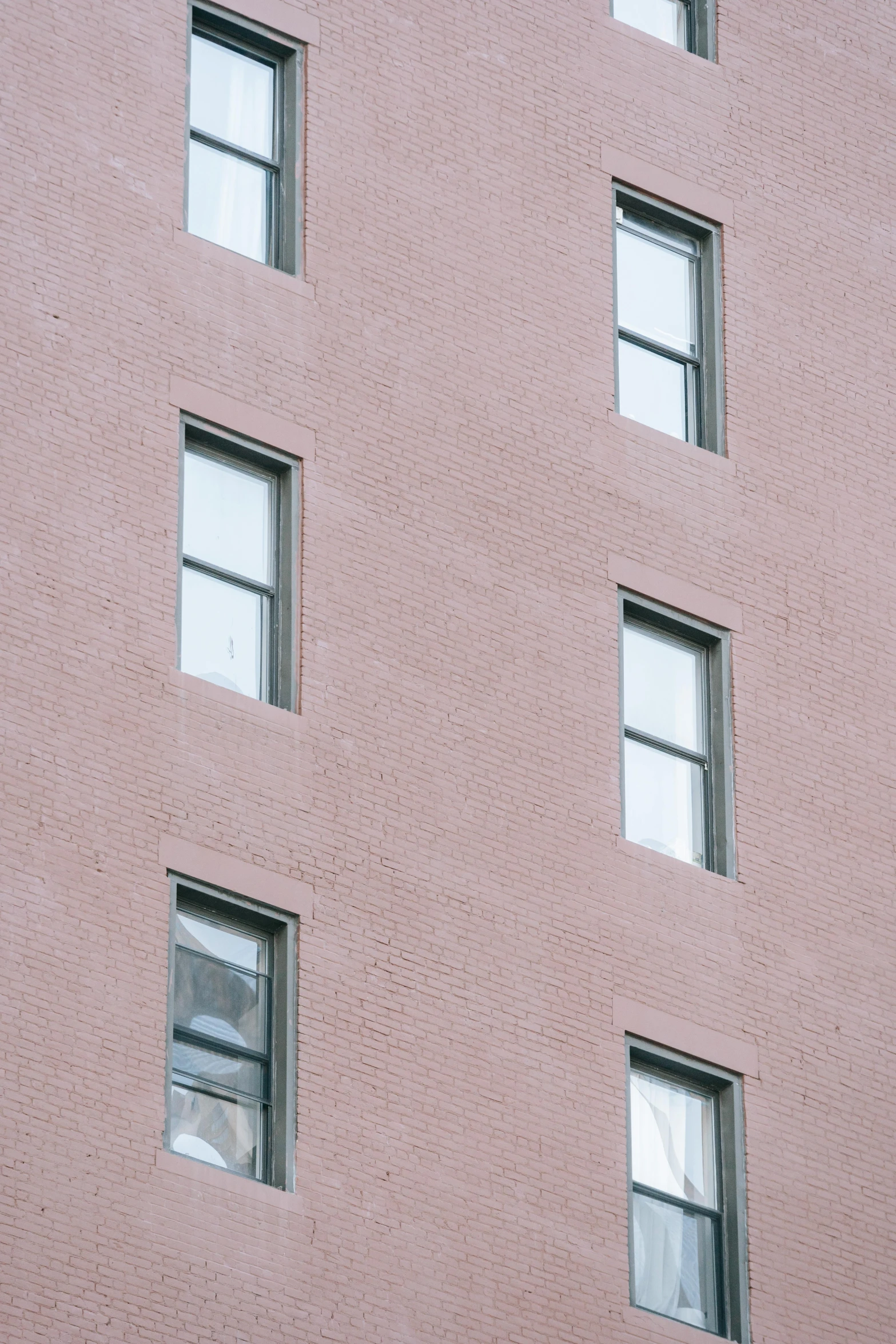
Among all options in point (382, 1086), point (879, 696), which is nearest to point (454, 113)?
point (879, 696)

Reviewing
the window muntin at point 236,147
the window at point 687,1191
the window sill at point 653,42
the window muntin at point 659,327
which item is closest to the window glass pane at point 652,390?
the window muntin at point 659,327

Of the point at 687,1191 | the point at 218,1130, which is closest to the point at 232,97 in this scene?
the point at 218,1130

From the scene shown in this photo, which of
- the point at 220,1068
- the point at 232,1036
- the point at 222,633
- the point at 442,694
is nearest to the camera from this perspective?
the point at 220,1068

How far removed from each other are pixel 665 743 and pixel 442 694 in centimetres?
254

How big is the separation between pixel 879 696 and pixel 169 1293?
9.26 metres

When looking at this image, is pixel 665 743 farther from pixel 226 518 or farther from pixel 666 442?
pixel 226 518

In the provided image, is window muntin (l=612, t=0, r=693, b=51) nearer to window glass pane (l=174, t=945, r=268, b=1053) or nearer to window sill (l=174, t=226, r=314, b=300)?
Result: window sill (l=174, t=226, r=314, b=300)

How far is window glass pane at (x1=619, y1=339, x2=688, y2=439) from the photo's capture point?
2900 centimetres

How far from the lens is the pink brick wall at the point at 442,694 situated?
77.6ft

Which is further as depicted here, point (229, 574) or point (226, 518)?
point (226, 518)

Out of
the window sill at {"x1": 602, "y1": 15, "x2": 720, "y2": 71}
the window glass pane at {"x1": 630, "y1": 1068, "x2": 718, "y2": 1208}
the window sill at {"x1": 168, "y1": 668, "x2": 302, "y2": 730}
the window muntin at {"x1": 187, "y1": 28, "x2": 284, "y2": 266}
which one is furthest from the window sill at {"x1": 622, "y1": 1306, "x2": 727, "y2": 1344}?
the window sill at {"x1": 602, "y1": 15, "x2": 720, "y2": 71}

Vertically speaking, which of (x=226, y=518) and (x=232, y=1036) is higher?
(x=226, y=518)

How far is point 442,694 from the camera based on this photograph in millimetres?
26219

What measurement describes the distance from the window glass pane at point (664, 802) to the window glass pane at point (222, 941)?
12.7 feet
